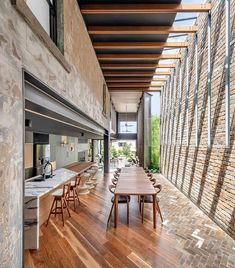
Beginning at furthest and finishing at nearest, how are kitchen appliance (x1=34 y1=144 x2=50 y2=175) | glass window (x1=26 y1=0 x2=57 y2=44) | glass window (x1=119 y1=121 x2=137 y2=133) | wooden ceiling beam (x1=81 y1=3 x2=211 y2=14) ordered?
glass window (x1=119 y1=121 x2=137 y2=133), kitchen appliance (x1=34 y1=144 x2=50 y2=175), wooden ceiling beam (x1=81 y1=3 x2=211 y2=14), glass window (x1=26 y1=0 x2=57 y2=44)

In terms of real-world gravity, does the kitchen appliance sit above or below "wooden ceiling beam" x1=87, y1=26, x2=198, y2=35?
below

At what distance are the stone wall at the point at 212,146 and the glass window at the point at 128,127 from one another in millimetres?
9778

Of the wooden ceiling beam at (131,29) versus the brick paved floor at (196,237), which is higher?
the wooden ceiling beam at (131,29)

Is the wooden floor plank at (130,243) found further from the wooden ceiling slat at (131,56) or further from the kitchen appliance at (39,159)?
the wooden ceiling slat at (131,56)

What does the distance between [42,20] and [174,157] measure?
6.68 metres

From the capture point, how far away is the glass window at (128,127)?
17141 mm

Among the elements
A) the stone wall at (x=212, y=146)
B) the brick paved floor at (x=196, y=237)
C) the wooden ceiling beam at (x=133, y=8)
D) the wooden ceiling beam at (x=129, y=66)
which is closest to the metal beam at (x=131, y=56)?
the wooden ceiling beam at (x=129, y=66)

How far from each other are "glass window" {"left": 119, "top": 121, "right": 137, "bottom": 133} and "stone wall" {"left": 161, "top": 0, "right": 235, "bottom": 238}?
32.1 ft

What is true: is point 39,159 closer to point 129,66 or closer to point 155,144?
point 129,66

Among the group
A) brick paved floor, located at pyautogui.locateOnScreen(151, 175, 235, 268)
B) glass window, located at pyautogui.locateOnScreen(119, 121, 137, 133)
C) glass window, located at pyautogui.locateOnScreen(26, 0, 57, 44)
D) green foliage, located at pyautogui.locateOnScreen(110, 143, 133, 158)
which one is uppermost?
glass window, located at pyautogui.locateOnScreen(26, 0, 57, 44)

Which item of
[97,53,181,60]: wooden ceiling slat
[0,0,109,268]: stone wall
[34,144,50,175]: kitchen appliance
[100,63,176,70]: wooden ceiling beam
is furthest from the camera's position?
[100,63,176,70]: wooden ceiling beam

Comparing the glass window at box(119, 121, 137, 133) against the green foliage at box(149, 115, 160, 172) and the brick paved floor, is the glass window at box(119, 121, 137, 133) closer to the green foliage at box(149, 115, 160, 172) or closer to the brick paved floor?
the green foliage at box(149, 115, 160, 172)

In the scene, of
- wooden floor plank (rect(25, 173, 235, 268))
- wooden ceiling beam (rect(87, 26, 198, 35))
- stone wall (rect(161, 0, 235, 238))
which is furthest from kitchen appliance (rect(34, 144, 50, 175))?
stone wall (rect(161, 0, 235, 238))

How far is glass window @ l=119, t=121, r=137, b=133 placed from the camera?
1714 cm
